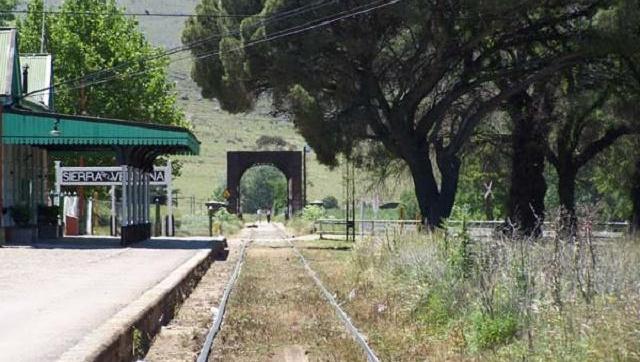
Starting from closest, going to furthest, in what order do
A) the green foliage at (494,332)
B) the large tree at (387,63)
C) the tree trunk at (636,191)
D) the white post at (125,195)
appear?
the green foliage at (494,332), the white post at (125,195), the large tree at (387,63), the tree trunk at (636,191)

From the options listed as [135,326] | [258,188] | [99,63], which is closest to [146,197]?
[99,63]

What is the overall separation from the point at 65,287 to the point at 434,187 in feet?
80.5

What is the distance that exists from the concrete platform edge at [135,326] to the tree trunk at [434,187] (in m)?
20.2

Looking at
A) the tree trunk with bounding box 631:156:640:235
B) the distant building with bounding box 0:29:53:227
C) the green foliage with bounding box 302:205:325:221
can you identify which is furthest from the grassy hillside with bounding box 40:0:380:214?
the tree trunk with bounding box 631:156:640:235

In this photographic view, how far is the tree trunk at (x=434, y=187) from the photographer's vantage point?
41438mm

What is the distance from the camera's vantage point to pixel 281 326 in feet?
52.9

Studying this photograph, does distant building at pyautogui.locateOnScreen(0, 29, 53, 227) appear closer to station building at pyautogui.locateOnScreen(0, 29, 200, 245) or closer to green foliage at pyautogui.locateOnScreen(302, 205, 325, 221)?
station building at pyautogui.locateOnScreen(0, 29, 200, 245)

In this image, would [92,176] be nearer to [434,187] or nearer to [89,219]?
[434,187]

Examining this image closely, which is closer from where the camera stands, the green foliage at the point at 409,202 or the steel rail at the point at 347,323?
the steel rail at the point at 347,323

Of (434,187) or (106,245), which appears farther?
(434,187)

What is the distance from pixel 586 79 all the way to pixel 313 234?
86.3 feet

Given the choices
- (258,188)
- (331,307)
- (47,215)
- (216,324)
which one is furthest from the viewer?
(258,188)

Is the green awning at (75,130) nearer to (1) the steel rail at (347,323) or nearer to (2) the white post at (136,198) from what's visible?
(2) the white post at (136,198)

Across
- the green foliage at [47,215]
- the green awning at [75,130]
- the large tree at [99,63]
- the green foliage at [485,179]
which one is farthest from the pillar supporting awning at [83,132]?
the large tree at [99,63]
